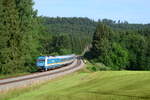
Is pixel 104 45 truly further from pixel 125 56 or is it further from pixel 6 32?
pixel 6 32

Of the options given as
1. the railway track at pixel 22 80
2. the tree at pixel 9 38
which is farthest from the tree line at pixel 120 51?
the railway track at pixel 22 80

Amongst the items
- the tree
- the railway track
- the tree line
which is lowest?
the tree line

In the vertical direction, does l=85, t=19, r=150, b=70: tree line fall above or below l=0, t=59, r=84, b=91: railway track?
below

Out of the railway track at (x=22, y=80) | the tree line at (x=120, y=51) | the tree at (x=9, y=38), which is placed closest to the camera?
the railway track at (x=22, y=80)

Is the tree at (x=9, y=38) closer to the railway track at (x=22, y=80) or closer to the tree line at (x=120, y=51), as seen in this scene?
the railway track at (x=22, y=80)

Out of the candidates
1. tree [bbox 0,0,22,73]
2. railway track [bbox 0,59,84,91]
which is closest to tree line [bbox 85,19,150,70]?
tree [bbox 0,0,22,73]

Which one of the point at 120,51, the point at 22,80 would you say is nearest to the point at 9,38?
the point at 22,80

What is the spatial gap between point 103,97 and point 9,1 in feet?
121

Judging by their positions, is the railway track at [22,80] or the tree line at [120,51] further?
the tree line at [120,51]

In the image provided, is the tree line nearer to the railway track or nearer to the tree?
the tree

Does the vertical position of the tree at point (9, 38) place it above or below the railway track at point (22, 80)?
above

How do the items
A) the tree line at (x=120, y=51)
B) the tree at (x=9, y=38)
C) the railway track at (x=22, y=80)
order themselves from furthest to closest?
1. the tree line at (x=120, y=51)
2. the tree at (x=9, y=38)
3. the railway track at (x=22, y=80)

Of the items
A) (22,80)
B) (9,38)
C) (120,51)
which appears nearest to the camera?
(22,80)

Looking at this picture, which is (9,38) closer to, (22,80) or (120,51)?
(22,80)
